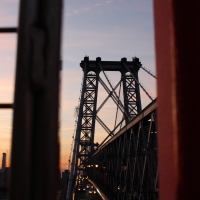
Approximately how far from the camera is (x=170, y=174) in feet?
5.32

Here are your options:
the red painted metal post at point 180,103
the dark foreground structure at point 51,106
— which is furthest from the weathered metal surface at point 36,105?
the red painted metal post at point 180,103

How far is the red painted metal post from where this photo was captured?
1567 mm

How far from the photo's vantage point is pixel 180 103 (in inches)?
64.1

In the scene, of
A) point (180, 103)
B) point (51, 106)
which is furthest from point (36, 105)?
point (180, 103)

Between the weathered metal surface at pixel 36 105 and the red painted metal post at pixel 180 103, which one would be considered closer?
the weathered metal surface at pixel 36 105

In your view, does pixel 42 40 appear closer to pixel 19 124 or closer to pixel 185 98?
pixel 19 124

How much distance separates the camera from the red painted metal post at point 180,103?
1.57 m

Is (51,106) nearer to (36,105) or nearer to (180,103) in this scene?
(36,105)

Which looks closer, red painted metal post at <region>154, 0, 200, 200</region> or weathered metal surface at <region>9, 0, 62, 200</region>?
weathered metal surface at <region>9, 0, 62, 200</region>

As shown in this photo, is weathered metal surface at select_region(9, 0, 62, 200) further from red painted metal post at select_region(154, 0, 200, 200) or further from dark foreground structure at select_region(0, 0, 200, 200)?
red painted metal post at select_region(154, 0, 200, 200)

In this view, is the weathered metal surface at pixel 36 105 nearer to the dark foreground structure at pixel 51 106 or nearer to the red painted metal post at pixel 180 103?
the dark foreground structure at pixel 51 106

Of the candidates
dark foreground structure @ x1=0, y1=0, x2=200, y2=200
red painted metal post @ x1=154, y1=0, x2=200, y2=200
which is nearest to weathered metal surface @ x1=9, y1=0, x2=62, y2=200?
dark foreground structure @ x1=0, y1=0, x2=200, y2=200

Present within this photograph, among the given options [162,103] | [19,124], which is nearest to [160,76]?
[162,103]

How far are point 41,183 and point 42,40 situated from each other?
51 cm
